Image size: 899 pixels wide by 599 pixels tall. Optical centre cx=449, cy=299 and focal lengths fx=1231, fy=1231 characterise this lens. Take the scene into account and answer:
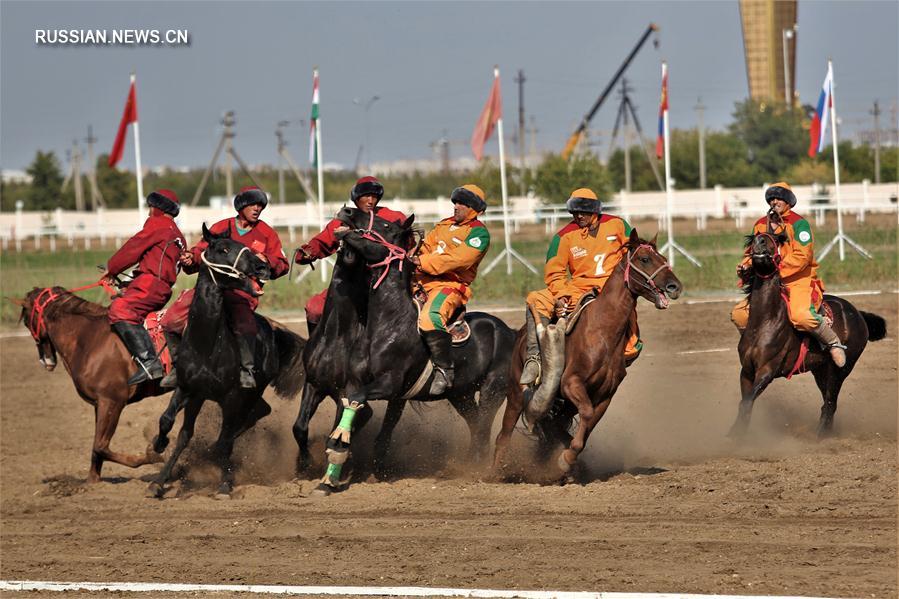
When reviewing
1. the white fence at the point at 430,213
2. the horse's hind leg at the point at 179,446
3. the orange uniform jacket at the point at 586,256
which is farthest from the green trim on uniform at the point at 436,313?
the white fence at the point at 430,213

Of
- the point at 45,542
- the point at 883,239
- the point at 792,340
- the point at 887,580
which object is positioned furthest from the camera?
the point at 883,239

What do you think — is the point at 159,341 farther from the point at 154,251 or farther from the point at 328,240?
the point at 328,240

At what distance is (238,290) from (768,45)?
80.4 m

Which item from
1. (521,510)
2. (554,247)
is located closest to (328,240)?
(554,247)

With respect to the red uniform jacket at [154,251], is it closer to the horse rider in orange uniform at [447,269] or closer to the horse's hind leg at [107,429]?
the horse's hind leg at [107,429]

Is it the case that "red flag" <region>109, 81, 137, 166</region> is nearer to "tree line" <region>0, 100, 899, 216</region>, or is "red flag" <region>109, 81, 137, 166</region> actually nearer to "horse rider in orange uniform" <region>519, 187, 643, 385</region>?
"horse rider in orange uniform" <region>519, 187, 643, 385</region>

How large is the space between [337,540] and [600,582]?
2.20 m

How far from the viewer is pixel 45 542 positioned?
9188 mm

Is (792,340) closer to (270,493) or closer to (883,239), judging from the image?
(270,493)

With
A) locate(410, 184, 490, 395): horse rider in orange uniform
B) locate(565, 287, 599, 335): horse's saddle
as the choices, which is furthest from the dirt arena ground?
locate(565, 287, 599, 335): horse's saddle

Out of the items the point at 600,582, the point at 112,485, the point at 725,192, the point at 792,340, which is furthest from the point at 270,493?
the point at 725,192

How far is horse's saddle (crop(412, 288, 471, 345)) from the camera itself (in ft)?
34.7

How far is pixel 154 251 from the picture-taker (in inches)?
442

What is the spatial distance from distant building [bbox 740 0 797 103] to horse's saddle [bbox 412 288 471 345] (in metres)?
77.2
